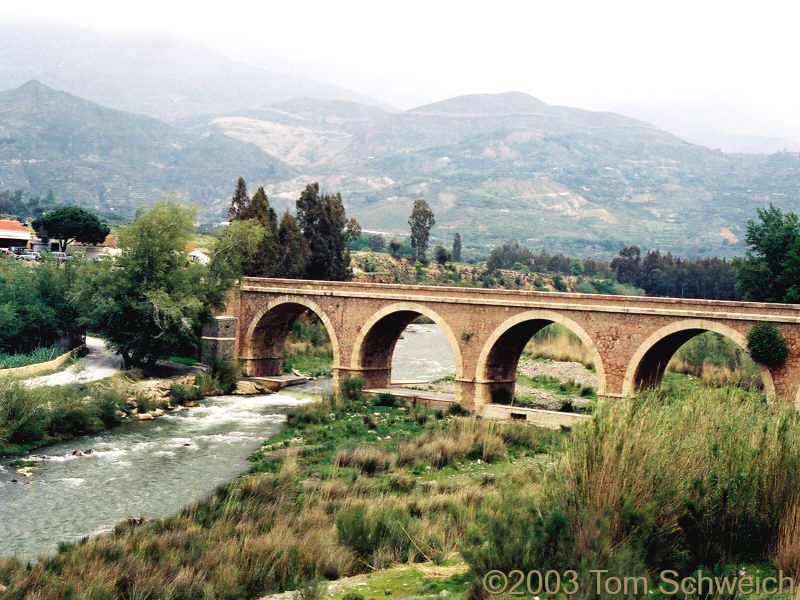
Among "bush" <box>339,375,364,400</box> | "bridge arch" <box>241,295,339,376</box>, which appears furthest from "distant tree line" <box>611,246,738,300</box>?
"bush" <box>339,375,364,400</box>

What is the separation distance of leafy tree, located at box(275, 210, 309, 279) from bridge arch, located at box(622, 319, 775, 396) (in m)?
25.0

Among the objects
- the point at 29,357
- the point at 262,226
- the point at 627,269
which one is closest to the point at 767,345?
the point at 29,357

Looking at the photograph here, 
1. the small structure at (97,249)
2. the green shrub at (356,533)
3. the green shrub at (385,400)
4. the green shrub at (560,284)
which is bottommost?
the green shrub at (385,400)

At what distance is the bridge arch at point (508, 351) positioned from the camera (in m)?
30.1

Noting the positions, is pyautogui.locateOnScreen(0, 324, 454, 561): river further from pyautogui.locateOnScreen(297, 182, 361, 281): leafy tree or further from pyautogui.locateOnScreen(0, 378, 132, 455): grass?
pyautogui.locateOnScreen(297, 182, 361, 281): leafy tree

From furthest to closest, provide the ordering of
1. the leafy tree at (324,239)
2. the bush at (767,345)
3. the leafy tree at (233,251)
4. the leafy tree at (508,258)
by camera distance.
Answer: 1. the leafy tree at (508,258)
2. the leafy tree at (324,239)
3. the leafy tree at (233,251)
4. the bush at (767,345)

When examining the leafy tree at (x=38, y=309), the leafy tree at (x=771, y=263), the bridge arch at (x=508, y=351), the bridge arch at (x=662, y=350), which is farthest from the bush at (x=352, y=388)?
the leafy tree at (x=771, y=263)

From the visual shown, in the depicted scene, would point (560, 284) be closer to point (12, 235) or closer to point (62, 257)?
point (62, 257)

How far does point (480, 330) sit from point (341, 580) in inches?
782

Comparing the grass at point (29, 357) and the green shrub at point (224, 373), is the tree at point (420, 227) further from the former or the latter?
the grass at point (29, 357)


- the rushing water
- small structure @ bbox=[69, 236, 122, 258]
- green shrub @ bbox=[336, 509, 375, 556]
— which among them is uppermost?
small structure @ bbox=[69, 236, 122, 258]

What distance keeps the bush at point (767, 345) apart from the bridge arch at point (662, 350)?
346 millimetres

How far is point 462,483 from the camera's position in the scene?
20.8 meters

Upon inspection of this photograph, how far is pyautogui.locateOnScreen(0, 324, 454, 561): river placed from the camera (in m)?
18.0
